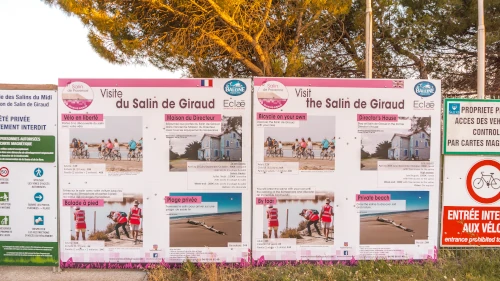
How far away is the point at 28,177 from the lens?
203 inches

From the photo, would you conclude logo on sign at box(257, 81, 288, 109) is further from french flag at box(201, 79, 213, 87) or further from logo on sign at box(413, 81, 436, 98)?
logo on sign at box(413, 81, 436, 98)

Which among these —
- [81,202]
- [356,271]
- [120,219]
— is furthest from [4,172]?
[356,271]

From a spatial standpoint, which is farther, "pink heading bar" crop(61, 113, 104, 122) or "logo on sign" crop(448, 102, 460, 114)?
"logo on sign" crop(448, 102, 460, 114)

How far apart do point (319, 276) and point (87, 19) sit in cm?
1248

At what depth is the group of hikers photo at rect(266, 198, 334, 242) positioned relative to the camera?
203 inches

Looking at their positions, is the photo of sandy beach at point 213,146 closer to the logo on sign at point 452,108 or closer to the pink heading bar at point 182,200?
the pink heading bar at point 182,200

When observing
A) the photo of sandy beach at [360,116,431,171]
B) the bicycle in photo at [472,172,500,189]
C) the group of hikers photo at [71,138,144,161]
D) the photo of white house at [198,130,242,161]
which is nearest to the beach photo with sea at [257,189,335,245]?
the photo of sandy beach at [360,116,431,171]

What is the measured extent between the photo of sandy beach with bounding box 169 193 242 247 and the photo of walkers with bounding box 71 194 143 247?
0.44 m

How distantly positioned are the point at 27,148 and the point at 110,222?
1.36 m

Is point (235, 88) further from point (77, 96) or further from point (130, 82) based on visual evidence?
point (77, 96)

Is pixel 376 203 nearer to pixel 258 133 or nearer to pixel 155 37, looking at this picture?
pixel 258 133

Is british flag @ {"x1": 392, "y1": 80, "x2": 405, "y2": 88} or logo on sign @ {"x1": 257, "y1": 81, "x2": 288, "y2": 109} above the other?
british flag @ {"x1": 392, "y1": 80, "x2": 405, "y2": 88}

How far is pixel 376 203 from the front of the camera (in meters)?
5.23

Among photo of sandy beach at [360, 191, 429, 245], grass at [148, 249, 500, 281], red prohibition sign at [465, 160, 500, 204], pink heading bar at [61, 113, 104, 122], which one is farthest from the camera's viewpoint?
red prohibition sign at [465, 160, 500, 204]
